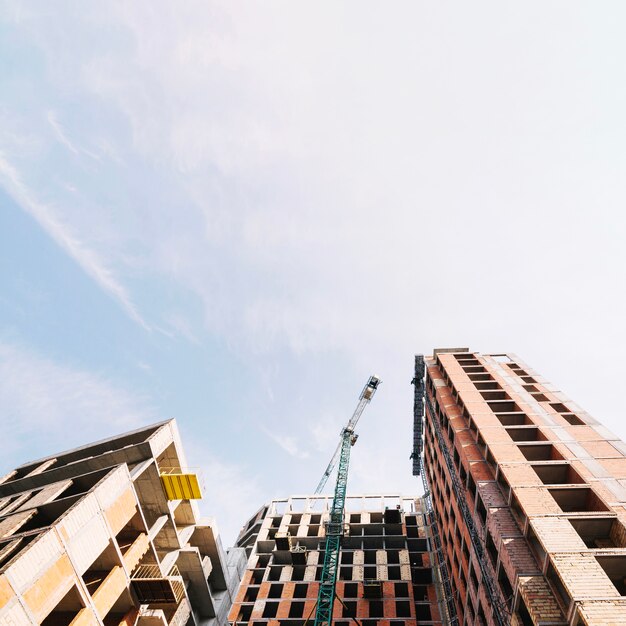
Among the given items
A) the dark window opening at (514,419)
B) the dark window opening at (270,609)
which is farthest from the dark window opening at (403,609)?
the dark window opening at (514,419)

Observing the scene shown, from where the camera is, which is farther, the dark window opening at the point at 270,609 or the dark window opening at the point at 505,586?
the dark window opening at the point at 270,609

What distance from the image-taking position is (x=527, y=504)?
1783 cm

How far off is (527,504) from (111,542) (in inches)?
818

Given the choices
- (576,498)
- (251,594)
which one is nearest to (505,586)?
(576,498)

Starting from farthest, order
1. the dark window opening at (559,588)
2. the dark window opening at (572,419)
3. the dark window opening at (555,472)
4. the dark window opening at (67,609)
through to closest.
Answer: the dark window opening at (572,419) → the dark window opening at (555,472) → the dark window opening at (67,609) → the dark window opening at (559,588)

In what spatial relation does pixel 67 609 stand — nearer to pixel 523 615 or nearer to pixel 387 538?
pixel 523 615

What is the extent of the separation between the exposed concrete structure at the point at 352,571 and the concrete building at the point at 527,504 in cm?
552

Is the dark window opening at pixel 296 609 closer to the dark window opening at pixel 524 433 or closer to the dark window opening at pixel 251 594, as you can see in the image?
the dark window opening at pixel 251 594

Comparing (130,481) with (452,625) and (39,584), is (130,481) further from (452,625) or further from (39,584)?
(452,625)

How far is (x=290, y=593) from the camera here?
1415 inches

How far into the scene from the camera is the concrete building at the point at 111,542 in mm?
14672

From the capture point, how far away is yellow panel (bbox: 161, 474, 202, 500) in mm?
23953

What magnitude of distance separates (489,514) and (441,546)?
69.3 ft

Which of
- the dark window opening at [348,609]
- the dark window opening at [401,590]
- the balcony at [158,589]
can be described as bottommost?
the balcony at [158,589]
